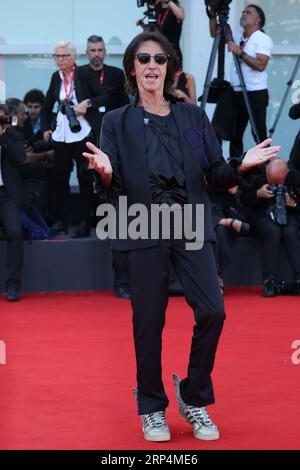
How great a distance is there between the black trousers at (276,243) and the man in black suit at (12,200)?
2074 millimetres

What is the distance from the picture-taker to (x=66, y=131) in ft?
29.4

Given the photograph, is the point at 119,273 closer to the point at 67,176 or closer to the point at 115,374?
the point at 67,176

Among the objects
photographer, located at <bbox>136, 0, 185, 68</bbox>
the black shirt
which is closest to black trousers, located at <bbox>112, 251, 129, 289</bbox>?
photographer, located at <bbox>136, 0, 185, 68</bbox>

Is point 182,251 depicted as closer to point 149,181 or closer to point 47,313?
point 149,181

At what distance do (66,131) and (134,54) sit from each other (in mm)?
4563

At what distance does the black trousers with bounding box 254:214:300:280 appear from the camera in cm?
865

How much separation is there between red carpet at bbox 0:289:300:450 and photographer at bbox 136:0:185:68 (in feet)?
8.18

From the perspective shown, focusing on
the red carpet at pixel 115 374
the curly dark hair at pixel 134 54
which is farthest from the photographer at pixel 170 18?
the curly dark hair at pixel 134 54

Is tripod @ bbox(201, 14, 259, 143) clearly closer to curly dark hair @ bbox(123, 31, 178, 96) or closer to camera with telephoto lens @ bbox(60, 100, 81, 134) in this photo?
camera with telephoto lens @ bbox(60, 100, 81, 134)

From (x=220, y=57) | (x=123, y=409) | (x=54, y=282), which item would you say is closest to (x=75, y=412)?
(x=123, y=409)

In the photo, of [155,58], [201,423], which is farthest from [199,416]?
[155,58]

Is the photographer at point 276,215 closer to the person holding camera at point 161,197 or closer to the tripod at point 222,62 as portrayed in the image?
the tripod at point 222,62

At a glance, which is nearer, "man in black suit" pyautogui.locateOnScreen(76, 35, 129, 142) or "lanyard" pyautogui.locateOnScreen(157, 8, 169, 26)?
"man in black suit" pyautogui.locateOnScreen(76, 35, 129, 142)

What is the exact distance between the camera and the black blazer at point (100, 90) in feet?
29.2
